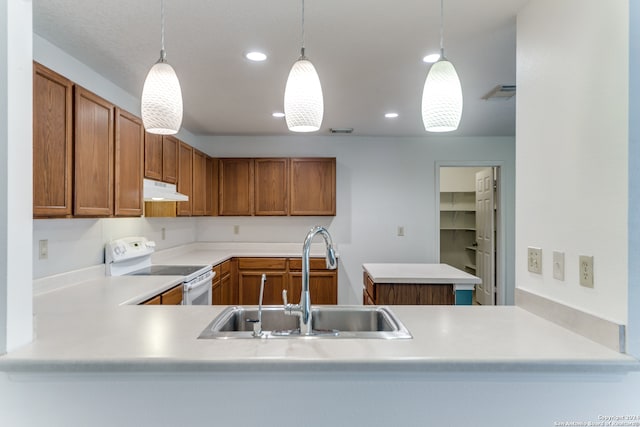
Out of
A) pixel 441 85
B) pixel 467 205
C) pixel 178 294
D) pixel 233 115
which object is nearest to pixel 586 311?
pixel 441 85

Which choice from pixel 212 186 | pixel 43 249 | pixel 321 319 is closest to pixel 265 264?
pixel 212 186

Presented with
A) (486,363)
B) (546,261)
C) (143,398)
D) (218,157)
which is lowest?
(143,398)

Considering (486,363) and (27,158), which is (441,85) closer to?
(486,363)

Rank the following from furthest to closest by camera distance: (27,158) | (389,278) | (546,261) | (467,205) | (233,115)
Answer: (467,205) → (233,115) → (389,278) → (546,261) → (27,158)

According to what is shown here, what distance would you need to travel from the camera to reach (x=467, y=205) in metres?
6.04

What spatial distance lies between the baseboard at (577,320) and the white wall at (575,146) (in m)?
0.03

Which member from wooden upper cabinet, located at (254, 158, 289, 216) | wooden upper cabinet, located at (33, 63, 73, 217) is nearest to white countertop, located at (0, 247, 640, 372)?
wooden upper cabinet, located at (33, 63, 73, 217)

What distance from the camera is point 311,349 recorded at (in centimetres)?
119

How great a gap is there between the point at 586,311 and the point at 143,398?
1.54 m

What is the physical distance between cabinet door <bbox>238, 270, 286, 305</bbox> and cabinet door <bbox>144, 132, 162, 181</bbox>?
5.43 feet

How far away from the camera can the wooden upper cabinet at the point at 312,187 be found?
453 cm

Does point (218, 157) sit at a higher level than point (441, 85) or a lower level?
higher

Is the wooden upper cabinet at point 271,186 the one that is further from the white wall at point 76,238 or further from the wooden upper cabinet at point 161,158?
the white wall at point 76,238

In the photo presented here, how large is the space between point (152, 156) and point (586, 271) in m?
2.96
